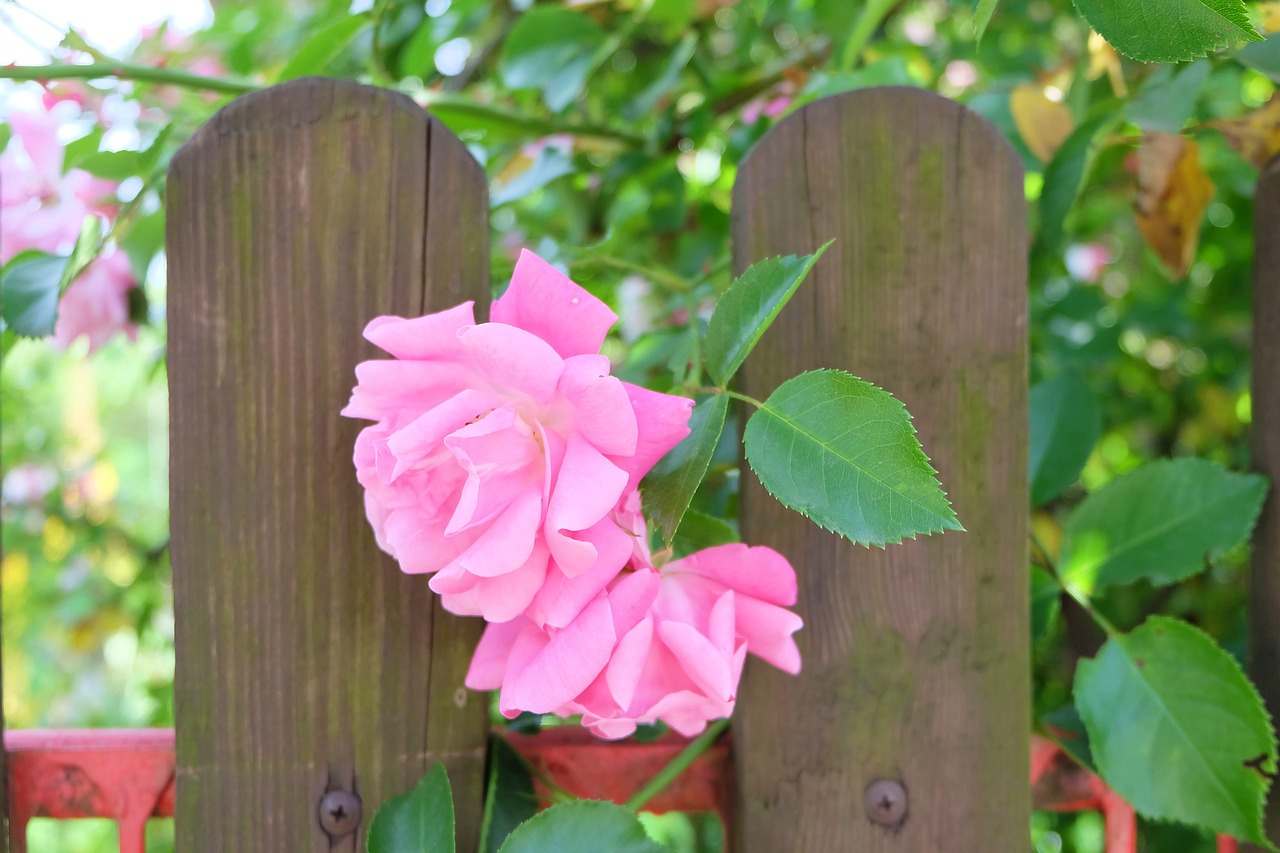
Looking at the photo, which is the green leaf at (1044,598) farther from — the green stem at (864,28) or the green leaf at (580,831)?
the green stem at (864,28)

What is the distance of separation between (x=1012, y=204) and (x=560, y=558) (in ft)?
1.20

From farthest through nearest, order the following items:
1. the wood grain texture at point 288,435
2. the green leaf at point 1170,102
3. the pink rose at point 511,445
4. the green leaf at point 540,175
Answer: the green leaf at point 540,175 → the green leaf at point 1170,102 → the wood grain texture at point 288,435 → the pink rose at point 511,445

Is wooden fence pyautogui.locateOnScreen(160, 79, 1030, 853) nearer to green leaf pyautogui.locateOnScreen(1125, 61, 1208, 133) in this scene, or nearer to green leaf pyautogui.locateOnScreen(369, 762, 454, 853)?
green leaf pyautogui.locateOnScreen(369, 762, 454, 853)

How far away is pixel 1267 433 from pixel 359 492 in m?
0.61

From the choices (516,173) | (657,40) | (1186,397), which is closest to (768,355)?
(516,173)

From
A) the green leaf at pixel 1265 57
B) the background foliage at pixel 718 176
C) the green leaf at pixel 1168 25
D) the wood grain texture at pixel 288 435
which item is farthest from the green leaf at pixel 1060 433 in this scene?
the wood grain texture at pixel 288 435

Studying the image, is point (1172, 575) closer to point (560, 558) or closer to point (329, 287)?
point (560, 558)

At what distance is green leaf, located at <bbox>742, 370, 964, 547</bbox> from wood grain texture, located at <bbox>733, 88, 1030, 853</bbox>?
0.37 ft

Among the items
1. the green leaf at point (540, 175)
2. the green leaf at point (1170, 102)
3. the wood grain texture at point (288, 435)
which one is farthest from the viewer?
the green leaf at point (540, 175)

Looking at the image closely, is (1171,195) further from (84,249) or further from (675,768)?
(84,249)

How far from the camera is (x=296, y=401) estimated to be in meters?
0.53

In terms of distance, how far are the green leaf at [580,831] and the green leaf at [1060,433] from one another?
42 centimetres

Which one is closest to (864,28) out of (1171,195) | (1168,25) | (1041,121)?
(1041,121)

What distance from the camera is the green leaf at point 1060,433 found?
706 mm
